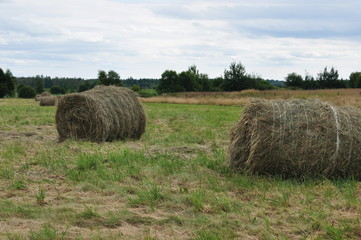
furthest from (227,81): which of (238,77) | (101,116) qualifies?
(101,116)

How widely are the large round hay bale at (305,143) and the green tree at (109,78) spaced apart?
61.3 m

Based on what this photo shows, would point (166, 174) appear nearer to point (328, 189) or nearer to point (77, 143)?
point (328, 189)

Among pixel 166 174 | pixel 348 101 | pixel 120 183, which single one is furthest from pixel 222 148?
pixel 348 101

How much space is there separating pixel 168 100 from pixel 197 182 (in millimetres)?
40994

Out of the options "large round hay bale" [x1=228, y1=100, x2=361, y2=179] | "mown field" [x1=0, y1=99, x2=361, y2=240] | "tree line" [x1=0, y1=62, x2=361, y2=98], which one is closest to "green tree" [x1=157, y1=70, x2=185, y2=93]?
"tree line" [x1=0, y1=62, x2=361, y2=98]

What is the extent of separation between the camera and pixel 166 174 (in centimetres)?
800

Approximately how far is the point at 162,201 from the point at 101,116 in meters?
7.03

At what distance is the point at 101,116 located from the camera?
12.9m

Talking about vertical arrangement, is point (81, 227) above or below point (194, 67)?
below

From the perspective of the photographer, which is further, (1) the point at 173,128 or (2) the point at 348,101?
(2) the point at 348,101

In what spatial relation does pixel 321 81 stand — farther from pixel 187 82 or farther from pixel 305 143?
pixel 305 143

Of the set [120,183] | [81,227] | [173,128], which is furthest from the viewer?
[173,128]

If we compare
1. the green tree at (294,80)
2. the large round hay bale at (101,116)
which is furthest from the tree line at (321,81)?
the large round hay bale at (101,116)

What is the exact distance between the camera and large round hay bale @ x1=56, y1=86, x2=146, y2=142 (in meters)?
12.9
